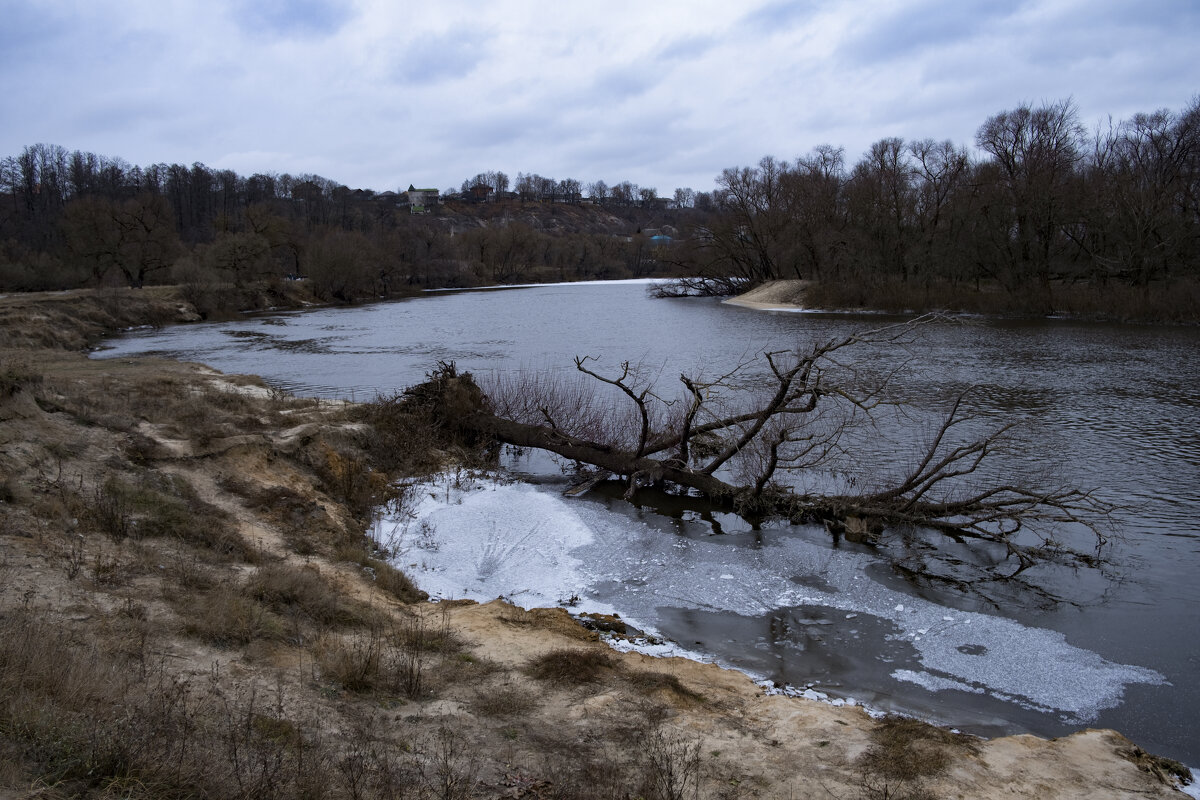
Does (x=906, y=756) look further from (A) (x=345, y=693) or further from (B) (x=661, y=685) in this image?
(A) (x=345, y=693)

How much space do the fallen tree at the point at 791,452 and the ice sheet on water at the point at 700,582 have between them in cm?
117

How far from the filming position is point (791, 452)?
45.4ft

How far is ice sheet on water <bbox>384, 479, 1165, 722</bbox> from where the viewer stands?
7.32 m

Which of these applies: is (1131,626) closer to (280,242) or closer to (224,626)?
(224,626)

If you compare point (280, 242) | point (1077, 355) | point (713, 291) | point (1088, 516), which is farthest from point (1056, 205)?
point (280, 242)

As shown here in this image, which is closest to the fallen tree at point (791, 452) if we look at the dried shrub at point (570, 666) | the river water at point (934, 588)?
the river water at point (934, 588)

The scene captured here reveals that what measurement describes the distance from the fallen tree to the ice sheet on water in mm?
1166

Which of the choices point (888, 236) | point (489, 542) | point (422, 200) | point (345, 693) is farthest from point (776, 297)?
point (422, 200)

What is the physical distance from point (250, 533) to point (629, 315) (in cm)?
4166

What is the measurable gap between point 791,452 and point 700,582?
4876 mm

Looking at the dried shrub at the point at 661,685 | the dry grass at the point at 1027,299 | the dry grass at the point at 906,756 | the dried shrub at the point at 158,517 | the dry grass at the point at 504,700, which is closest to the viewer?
the dry grass at the point at 906,756

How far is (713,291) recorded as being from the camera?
7056 centimetres

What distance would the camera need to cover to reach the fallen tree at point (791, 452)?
34.6 ft

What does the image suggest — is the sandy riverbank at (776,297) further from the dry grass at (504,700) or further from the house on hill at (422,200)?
the house on hill at (422,200)
